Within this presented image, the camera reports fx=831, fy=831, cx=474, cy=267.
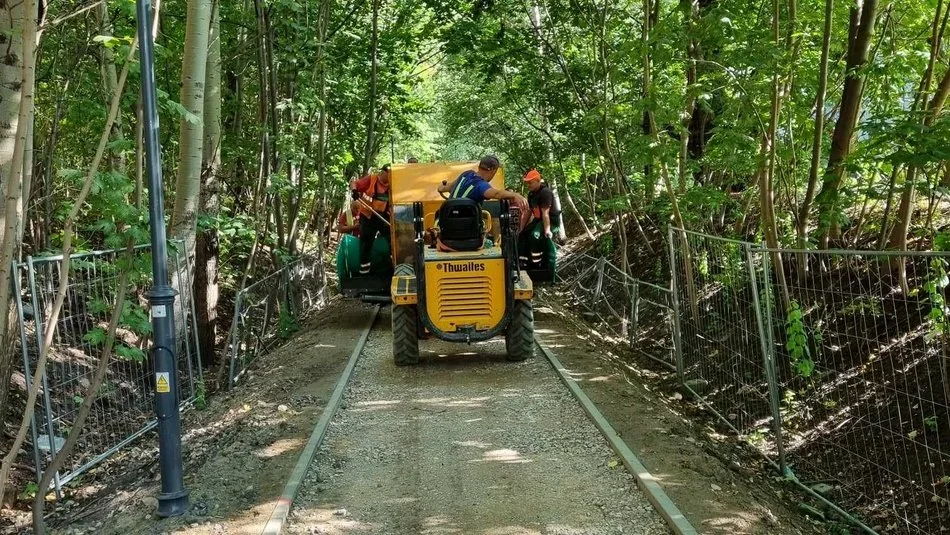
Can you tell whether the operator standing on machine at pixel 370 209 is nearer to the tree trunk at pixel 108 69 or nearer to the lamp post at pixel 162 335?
the tree trunk at pixel 108 69

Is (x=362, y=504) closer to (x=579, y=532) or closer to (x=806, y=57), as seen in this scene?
(x=579, y=532)

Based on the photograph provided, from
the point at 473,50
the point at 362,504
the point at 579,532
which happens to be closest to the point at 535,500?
the point at 579,532

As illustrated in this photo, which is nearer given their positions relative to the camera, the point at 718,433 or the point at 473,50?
the point at 718,433

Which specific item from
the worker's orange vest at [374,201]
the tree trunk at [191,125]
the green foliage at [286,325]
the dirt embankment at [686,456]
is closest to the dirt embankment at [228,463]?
the tree trunk at [191,125]

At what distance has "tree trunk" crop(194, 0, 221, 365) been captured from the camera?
12.2 meters

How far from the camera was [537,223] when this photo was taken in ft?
42.7

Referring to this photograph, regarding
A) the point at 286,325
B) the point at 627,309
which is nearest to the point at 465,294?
the point at 627,309

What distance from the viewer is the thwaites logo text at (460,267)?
1018cm

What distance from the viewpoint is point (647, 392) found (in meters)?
10.1

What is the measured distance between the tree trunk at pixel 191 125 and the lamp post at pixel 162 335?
3178 millimetres

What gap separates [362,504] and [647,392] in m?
4.98

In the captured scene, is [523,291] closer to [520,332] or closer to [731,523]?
[520,332]

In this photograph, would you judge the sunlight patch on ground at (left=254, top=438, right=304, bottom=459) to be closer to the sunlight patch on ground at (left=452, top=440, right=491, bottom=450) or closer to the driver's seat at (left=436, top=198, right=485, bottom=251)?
the sunlight patch on ground at (left=452, top=440, right=491, bottom=450)

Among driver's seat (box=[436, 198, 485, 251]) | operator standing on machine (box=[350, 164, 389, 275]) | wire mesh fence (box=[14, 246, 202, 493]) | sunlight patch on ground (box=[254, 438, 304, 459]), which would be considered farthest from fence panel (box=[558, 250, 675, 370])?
wire mesh fence (box=[14, 246, 202, 493])
